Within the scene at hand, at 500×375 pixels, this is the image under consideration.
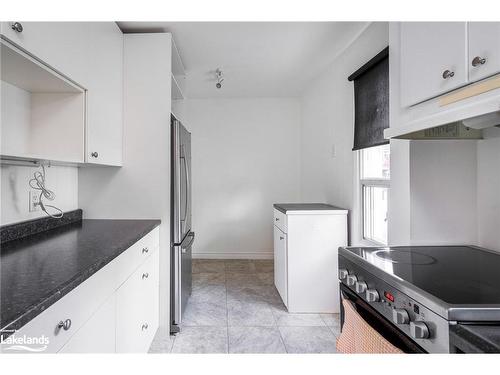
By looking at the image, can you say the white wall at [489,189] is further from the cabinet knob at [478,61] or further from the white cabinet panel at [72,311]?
the white cabinet panel at [72,311]

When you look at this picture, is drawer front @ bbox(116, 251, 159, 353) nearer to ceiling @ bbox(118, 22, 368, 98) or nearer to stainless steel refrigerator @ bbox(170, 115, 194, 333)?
stainless steel refrigerator @ bbox(170, 115, 194, 333)

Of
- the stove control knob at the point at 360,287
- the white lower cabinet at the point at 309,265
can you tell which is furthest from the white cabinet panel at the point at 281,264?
the stove control knob at the point at 360,287

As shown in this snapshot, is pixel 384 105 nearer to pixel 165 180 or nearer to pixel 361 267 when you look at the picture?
pixel 361 267

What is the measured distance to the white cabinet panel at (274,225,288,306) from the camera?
2.61m

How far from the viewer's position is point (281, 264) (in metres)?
2.77

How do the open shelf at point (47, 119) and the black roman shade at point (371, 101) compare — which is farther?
the black roman shade at point (371, 101)

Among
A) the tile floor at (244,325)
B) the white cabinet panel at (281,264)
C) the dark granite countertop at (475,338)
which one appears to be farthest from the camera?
the white cabinet panel at (281,264)

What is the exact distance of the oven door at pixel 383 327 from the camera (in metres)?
0.88

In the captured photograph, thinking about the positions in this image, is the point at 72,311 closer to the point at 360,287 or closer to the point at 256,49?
the point at 360,287

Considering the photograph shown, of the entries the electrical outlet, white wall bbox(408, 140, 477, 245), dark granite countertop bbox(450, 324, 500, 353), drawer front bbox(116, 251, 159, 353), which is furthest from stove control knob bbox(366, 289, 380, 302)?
the electrical outlet

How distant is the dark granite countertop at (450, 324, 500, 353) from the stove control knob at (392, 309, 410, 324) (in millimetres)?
143

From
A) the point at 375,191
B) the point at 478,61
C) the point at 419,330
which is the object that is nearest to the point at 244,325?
the point at 375,191

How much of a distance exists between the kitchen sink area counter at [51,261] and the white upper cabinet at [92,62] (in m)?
0.46

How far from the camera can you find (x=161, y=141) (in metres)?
2.21
